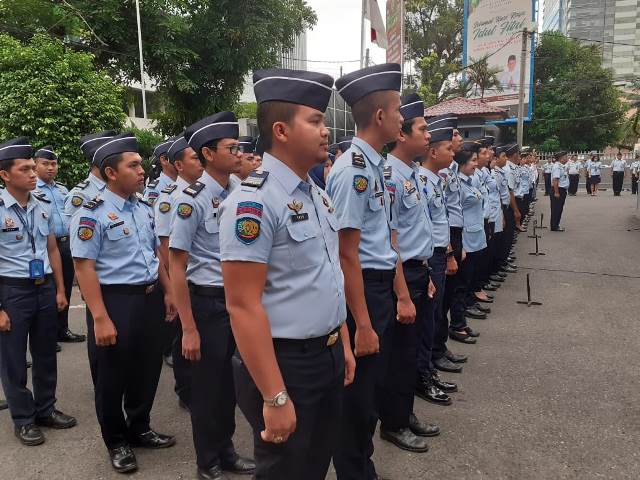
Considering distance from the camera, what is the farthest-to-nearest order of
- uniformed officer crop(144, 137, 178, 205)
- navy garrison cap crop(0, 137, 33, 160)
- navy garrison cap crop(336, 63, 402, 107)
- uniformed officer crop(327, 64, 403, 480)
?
1. uniformed officer crop(144, 137, 178, 205)
2. navy garrison cap crop(0, 137, 33, 160)
3. navy garrison cap crop(336, 63, 402, 107)
4. uniformed officer crop(327, 64, 403, 480)

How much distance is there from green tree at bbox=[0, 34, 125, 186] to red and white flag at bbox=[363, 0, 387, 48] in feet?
21.7

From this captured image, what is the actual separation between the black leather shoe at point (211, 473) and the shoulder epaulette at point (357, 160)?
188cm

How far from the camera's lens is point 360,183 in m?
2.63

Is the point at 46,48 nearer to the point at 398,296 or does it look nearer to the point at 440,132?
the point at 440,132

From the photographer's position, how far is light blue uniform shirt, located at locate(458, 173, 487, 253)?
5.72m

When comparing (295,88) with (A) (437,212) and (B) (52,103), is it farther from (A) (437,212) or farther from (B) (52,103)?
(B) (52,103)

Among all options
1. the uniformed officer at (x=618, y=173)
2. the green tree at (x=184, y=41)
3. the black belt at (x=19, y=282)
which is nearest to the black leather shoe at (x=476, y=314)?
the black belt at (x=19, y=282)

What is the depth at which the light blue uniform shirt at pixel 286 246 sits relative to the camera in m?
1.68

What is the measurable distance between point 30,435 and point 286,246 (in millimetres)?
2839

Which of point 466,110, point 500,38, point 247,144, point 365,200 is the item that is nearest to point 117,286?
point 365,200

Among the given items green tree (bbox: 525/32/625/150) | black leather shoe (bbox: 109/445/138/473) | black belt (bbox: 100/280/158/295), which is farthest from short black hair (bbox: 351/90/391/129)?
green tree (bbox: 525/32/625/150)

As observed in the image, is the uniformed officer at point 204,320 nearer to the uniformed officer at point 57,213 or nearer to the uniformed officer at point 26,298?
the uniformed officer at point 26,298

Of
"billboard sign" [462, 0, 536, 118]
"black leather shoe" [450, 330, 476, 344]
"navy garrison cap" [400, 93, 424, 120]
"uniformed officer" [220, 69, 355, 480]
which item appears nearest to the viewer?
"uniformed officer" [220, 69, 355, 480]

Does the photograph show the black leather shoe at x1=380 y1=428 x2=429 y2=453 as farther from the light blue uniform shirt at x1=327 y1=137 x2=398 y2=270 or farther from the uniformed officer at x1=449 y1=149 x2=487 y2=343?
the uniformed officer at x1=449 y1=149 x2=487 y2=343
